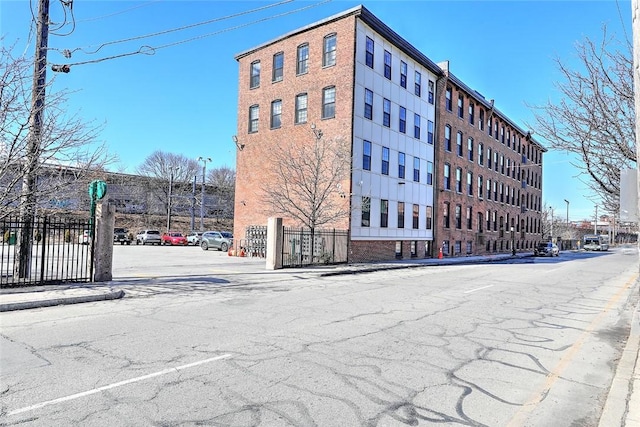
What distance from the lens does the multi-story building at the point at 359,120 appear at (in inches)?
988

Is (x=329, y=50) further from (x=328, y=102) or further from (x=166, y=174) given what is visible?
(x=166, y=174)

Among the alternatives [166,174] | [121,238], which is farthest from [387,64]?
[166,174]

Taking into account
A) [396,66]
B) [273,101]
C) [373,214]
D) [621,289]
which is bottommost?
[621,289]

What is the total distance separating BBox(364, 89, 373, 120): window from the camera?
84.7 feet

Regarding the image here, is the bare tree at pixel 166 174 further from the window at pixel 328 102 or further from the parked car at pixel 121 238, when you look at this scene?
the window at pixel 328 102

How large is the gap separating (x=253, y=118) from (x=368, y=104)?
9372 millimetres

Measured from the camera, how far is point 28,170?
35.6ft

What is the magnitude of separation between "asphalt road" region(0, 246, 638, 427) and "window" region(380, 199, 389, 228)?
53.7 feet

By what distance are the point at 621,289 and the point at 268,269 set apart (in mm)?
13659

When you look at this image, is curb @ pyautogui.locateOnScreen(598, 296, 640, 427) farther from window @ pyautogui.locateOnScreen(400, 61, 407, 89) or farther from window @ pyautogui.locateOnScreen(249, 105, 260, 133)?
window @ pyautogui.locateOnScreen(249, 105, 260, 133)

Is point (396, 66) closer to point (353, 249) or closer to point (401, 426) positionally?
point (353, 249)

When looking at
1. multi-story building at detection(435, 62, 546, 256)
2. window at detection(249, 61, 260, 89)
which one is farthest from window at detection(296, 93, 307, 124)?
multi-story building at detection(435, 62, 546, 256)

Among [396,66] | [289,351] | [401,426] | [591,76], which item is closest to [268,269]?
[289,351]

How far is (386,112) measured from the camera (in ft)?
91.0
